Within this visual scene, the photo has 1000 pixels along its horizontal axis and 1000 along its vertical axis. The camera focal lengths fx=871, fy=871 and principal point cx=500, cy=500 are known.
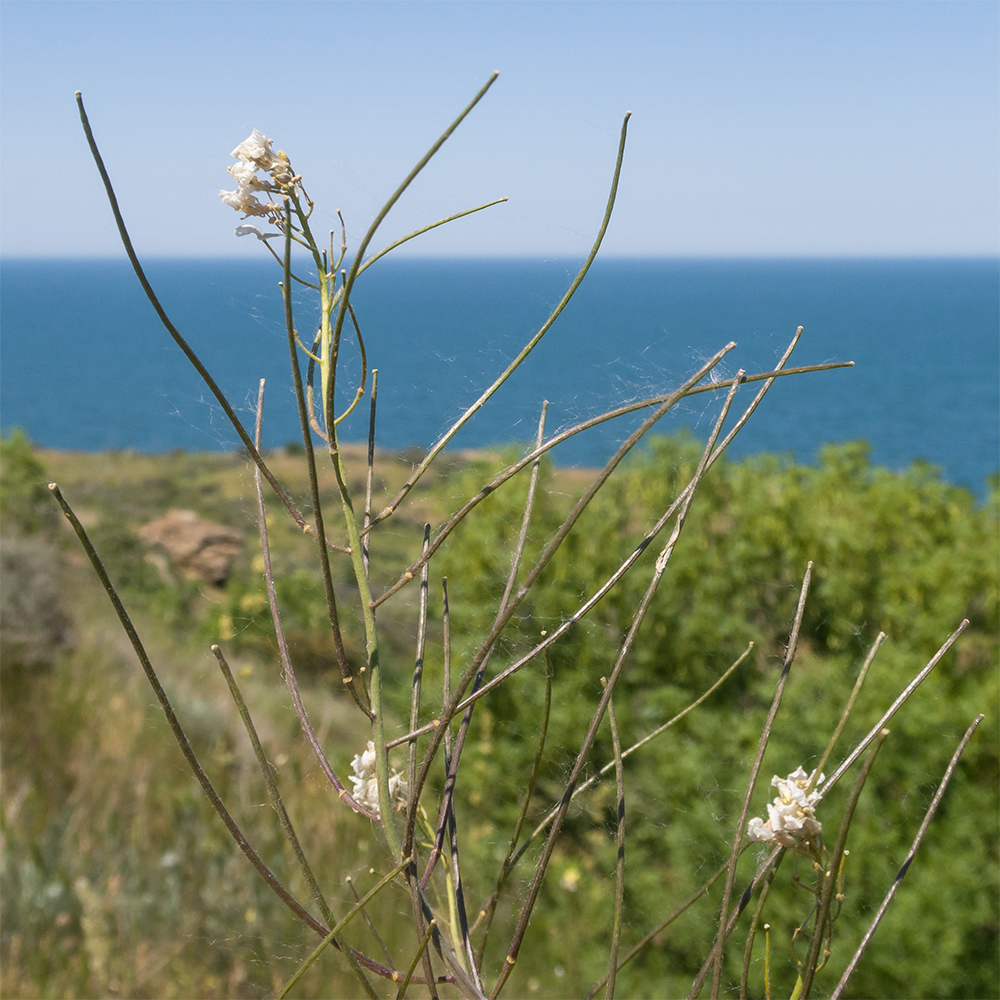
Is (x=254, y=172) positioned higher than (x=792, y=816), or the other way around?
(x=254, y=172)

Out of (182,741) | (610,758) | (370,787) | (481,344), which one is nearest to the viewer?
(182,741)

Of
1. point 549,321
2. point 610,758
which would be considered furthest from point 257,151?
point 610,758

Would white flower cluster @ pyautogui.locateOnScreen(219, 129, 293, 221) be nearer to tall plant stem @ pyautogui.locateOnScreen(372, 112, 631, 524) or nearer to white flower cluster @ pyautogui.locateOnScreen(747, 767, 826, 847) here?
tall plant stem @ pyautogui.locateOnScreen(372, 112, 631, 524)

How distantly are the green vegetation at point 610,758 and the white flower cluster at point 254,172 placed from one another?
Answer: 1.13 meters

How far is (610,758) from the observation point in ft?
7.32

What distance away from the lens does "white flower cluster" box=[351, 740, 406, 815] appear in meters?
0.61

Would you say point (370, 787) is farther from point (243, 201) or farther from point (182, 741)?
point (243, 201)

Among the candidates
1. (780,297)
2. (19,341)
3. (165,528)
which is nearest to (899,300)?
(780,297)

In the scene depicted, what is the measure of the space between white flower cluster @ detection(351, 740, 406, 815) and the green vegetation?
3.43 ft

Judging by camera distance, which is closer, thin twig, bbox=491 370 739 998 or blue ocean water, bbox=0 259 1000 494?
thin twig, bbox=491 370 739 998

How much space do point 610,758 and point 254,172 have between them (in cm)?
195

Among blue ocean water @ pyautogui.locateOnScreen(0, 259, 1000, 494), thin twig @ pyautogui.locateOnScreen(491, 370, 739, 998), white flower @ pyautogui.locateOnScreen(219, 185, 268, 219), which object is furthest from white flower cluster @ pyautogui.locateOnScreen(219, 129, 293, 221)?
blue ocean water @ pyautogui.locateOnScreen(0, 259, 1000, 494)

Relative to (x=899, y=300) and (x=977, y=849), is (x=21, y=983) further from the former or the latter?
(x=899, y=300)

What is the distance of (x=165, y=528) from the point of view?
5.68 meters
